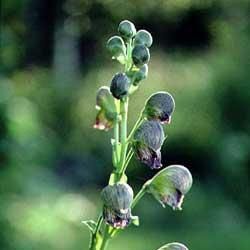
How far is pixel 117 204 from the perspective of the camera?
3172 mm

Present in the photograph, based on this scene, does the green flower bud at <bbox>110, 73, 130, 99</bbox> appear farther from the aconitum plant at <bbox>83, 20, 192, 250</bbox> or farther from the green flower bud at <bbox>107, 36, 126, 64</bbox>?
the green flower bud at <bbox>107, 36, 126, 64</bbox>

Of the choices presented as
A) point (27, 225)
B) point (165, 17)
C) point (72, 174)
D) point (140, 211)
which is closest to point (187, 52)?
point (165, 17)

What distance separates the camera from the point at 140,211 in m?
13.7

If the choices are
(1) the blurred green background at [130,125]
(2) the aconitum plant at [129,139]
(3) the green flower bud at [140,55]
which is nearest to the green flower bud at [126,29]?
(2) the aconitum plant at [129,139]

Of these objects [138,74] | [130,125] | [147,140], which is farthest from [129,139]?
[130,125]

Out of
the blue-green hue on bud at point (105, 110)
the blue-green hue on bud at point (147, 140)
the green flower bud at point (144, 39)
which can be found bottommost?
the blue-green hue on bud at point (147, 140)

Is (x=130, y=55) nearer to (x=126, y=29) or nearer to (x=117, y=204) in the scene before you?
(x=126, y=29)

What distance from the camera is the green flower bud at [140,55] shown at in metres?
3.24

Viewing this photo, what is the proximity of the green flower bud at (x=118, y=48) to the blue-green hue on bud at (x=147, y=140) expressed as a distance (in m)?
0.23

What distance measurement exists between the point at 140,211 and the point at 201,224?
821 mm

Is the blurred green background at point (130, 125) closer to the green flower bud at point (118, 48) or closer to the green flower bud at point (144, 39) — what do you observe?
the green flower bud at point (118, 48)

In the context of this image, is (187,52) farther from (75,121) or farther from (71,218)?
(71,218)

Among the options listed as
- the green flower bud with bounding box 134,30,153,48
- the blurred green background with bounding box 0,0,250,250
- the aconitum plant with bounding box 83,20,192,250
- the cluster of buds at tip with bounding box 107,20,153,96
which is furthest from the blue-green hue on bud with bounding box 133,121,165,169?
the blurred green background with bounding box 0,0,250,250

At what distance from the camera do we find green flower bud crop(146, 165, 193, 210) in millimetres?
3426
